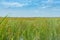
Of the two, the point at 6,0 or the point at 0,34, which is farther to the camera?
the point at 6,0

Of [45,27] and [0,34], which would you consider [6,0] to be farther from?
[45,27]

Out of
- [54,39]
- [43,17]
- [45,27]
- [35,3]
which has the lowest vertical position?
[54,39]

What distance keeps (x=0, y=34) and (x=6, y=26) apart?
124 millimetres

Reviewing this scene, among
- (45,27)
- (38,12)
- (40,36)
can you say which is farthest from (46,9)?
(40,36)

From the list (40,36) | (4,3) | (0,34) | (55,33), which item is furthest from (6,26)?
(55,33)

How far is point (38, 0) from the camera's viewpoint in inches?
47.7

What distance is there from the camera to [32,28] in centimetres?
116

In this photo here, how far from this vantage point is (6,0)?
121 cm

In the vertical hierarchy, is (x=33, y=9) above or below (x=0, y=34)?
above

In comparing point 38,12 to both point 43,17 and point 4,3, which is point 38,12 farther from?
point 4,3

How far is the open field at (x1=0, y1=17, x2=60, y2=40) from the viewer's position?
1.14 m

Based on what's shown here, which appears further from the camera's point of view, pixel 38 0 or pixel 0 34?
pixel 38 0

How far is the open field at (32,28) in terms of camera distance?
3.73ft

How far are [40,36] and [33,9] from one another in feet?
0.99
